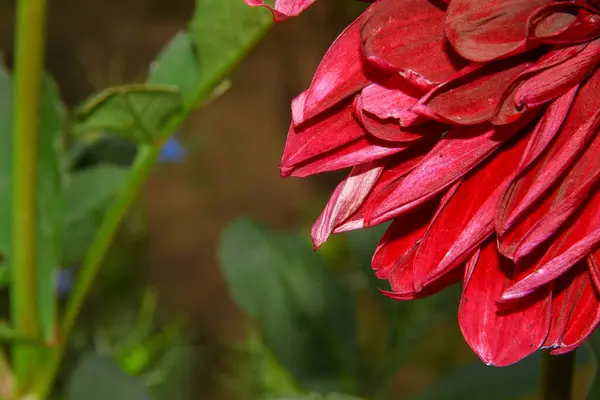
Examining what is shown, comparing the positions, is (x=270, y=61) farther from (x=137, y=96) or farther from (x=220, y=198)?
(x=137, y=96)

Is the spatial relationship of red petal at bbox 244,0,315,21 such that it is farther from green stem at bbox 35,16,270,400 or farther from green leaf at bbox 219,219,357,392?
green leaf at bbox 219,219,357,392

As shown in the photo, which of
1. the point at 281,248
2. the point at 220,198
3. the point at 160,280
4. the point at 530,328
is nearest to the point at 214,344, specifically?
the point at 160,280

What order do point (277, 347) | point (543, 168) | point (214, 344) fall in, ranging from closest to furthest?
point (543, 168) < point (277, 347) < point (214, 344)

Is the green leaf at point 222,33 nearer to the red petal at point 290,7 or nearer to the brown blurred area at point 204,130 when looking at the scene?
the red petal at point 290,7

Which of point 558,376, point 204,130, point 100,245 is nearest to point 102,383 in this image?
point 100,245

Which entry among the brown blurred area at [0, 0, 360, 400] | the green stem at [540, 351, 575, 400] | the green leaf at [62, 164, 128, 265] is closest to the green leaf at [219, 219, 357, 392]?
the green leaf at [62, 164, 128, 265]

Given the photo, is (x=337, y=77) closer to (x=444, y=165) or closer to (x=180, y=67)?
(x=444, y=165)
